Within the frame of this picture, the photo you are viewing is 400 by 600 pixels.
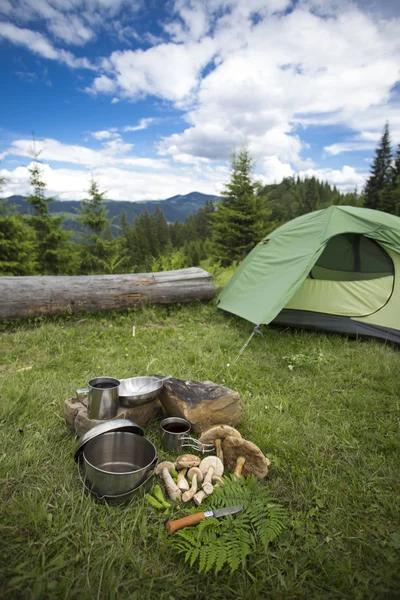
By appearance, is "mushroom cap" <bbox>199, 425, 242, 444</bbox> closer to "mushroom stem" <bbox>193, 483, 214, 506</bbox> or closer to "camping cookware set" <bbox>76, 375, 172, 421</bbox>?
"mushroom stem" <bbox>193, 483, 214, 506</bbox>

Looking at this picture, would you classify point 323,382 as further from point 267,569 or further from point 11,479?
point 11,479

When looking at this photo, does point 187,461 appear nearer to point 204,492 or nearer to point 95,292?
point 204,492

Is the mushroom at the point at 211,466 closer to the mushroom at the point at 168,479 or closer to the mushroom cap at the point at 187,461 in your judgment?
the mushroom cap at the point at 187,461

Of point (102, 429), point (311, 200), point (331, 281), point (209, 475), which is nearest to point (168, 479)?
point (209, 475)

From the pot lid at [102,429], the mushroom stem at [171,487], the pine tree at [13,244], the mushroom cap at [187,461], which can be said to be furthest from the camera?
the pine tree at [13,244]

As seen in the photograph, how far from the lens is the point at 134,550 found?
1.77m

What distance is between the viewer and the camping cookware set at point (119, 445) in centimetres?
199

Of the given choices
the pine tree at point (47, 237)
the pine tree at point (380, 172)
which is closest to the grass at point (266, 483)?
the pine tree at point (47, 237)

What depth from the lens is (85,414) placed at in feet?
8.32

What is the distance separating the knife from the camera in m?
1.85

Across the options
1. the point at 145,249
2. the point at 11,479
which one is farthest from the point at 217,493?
the point at 145,249

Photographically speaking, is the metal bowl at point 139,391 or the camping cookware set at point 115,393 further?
the metal bowl at point 139,391

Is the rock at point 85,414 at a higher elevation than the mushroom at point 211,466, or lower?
higher

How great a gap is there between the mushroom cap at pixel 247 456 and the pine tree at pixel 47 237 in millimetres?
16178
